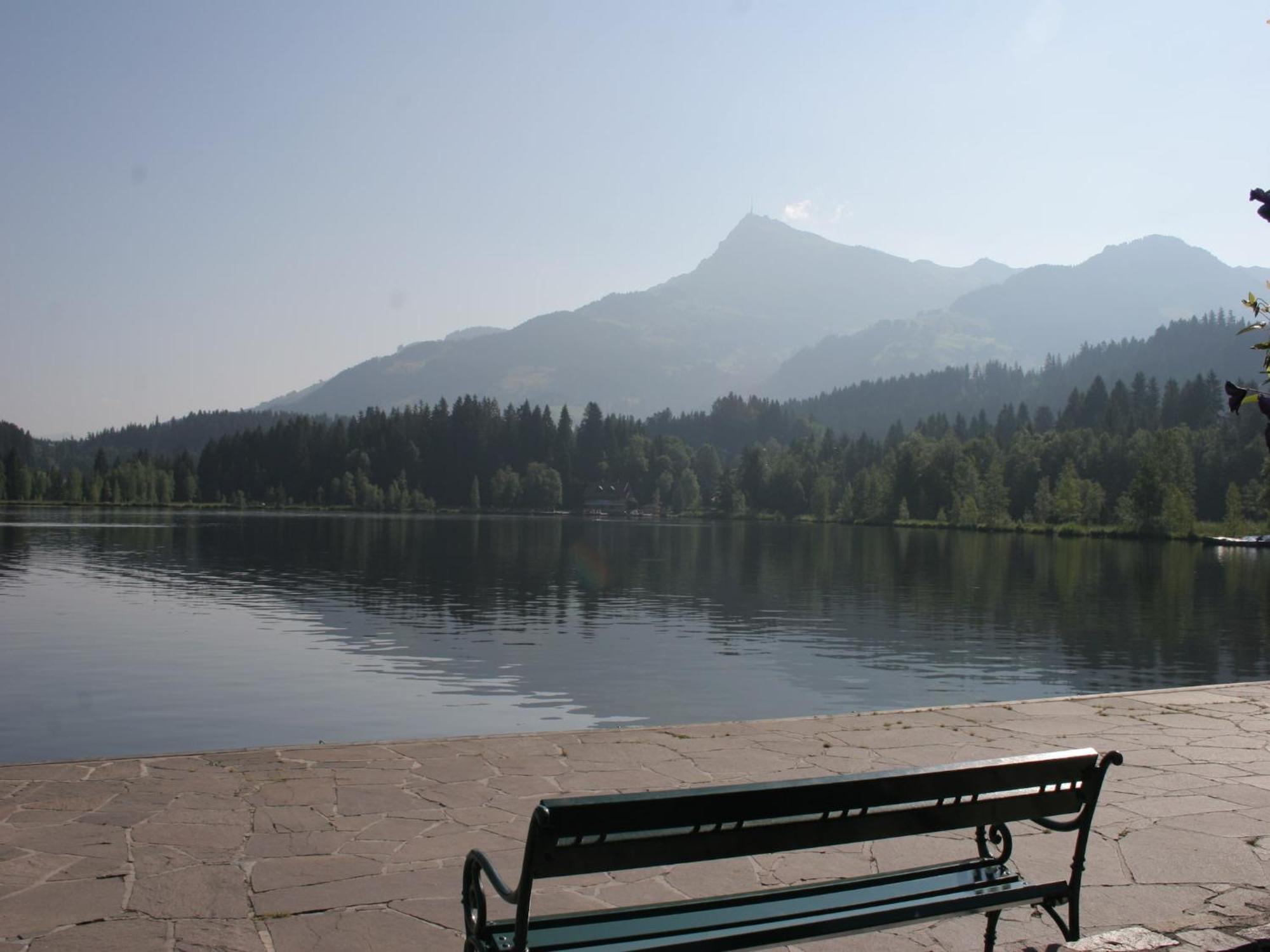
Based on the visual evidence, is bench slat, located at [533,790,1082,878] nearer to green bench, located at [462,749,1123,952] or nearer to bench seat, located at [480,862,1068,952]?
green bench, located at [462,749,1123,952]

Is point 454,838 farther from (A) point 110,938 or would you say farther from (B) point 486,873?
(B) point 486,873

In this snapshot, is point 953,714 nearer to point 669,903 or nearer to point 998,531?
point 669,903

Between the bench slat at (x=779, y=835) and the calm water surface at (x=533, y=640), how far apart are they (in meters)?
13.3

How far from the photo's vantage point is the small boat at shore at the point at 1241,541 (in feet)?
364

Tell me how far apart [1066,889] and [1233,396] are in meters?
2.38

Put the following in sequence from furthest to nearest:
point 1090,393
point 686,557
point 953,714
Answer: point 1090,393 < point 686,557 < point 953,714

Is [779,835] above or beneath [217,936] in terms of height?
above

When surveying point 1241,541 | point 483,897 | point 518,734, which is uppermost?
point 483,897

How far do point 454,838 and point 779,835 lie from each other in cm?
334

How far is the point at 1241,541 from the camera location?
114m

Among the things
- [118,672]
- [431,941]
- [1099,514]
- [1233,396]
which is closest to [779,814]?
[431,941]

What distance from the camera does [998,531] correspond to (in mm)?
145625

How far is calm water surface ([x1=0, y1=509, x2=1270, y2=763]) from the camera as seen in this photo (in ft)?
62.4

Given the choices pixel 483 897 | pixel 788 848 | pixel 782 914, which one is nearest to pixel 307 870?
pixel 483 897
